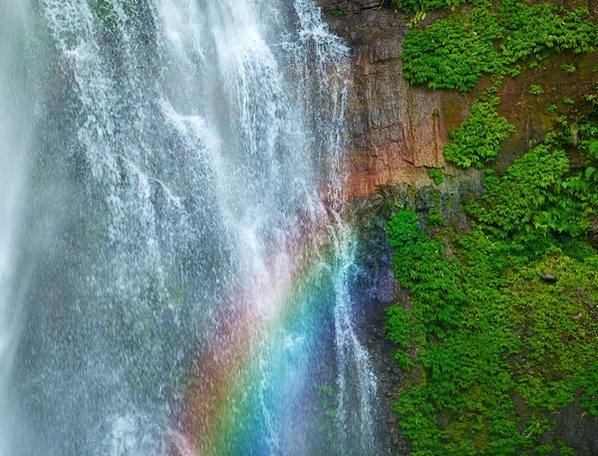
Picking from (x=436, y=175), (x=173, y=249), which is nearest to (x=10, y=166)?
(x=173, y=249)

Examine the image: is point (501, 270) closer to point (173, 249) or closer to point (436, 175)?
point (436, 175)

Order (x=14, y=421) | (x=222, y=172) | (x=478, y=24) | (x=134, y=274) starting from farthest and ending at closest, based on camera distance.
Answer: (x=478, y=24) < (x=222, y=172) < (x=134, y=274) < (x=14, y=421)

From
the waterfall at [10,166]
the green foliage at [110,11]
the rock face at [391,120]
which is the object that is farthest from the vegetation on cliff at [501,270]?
the waterfall at [10,166]

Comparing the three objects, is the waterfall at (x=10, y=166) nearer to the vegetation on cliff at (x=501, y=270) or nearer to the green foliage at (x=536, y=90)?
the vegetation on cliff at (x=501, y=270)

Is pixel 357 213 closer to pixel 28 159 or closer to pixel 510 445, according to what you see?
pixel 510 445

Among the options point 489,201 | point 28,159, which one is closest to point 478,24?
point 489,201

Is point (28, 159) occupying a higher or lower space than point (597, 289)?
higher

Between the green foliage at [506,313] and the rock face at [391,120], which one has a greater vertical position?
the rock face at [391,120]
